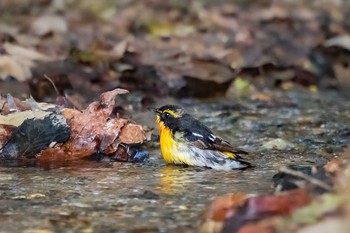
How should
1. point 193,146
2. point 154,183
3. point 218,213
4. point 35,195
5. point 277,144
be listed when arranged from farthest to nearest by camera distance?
1. point 277,144
2. point 193,146
3. point 154,183
4. point 35,195
5. point 218,213

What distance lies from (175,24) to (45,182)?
25.7ft

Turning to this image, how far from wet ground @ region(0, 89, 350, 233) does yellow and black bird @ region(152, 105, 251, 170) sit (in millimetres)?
97

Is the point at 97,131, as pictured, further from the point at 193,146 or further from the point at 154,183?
the point at 154,183

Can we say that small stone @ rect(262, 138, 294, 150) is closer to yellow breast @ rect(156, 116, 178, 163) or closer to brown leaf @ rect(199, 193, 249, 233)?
yellow breast @ rect(156, 116, 178, 163)

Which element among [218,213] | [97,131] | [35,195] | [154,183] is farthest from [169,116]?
[218,213]

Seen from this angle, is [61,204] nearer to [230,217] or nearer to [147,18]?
[230,217]

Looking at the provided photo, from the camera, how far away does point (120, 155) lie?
5.22 meters

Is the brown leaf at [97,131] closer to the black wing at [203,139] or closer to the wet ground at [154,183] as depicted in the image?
the wet ground at [154,183]

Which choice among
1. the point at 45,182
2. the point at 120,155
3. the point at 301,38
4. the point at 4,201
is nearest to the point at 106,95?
the point at 120,155

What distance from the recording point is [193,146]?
512 cm

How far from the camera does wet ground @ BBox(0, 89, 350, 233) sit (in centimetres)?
344

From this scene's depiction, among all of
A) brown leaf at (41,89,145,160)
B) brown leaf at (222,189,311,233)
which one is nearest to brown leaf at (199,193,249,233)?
brown leaf at (222,189,311,233)

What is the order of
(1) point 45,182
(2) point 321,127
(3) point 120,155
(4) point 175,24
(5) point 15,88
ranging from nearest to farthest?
(1) point 45,182, (3) point 120,155, (2) point 321,127, (5) point 15,88, (4) point 175,24

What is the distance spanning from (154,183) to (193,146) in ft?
2.83
